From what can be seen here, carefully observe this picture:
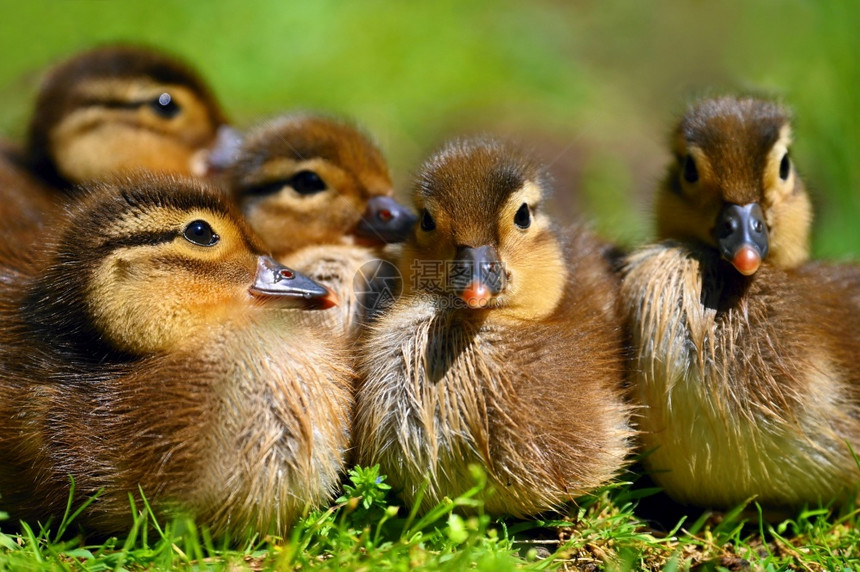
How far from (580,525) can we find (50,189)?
2.92 meters

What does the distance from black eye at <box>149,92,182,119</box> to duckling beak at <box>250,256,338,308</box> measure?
5.74 ft

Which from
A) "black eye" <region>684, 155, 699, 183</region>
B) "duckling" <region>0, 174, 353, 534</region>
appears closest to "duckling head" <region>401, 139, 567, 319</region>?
"duckling" <region>0, 174, 353, 534</region>

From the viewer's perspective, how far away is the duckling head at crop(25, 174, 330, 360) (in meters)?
2.70

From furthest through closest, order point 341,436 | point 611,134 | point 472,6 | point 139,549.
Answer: point 472,6 → point 611,134 → point 341,436 → point 139,549

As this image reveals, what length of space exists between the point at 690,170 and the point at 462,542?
65.4 inches

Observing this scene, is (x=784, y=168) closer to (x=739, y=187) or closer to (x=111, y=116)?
(x=739, y=187)

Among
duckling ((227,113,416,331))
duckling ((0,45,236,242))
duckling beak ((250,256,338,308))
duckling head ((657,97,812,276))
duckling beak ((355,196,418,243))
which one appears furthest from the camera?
duckling ((0,45,236,242))

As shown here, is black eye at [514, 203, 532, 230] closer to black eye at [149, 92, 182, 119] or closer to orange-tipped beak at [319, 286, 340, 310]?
orange-tipped beak at [319, 286, 340, 310]

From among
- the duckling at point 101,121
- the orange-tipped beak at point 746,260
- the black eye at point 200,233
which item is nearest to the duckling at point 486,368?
the orange-tipped beak at point 746,260

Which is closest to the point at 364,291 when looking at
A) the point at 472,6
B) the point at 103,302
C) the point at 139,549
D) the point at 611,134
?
the point at 103,302

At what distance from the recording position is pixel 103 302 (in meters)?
2.69

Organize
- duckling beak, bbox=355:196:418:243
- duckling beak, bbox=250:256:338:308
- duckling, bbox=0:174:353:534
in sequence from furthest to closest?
duckling beak, bbox=355:196:418:243 → duckling beak, bbox=250:256:338:308 → duckling, bbox=0:174:353:534

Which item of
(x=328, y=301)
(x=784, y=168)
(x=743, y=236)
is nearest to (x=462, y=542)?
(x=328, y=301)

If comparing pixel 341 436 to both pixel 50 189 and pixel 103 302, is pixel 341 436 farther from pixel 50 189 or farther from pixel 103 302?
pixel 50 189
